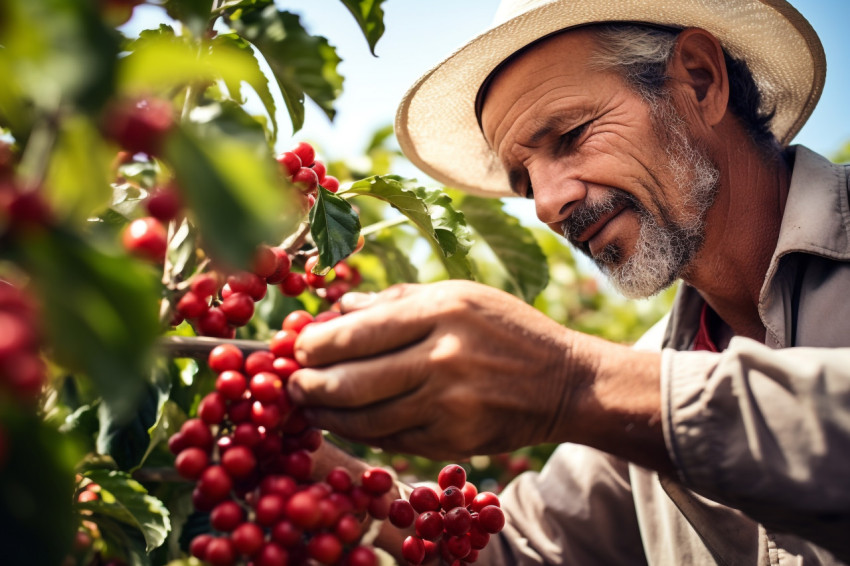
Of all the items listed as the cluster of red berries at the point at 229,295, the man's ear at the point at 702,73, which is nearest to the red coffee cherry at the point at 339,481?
the cluster of red berries at the point at 229,295

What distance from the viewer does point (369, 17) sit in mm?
1704

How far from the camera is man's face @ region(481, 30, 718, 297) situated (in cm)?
266

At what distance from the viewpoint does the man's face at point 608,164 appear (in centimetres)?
266

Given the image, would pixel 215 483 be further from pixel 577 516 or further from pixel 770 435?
pixel 577 516

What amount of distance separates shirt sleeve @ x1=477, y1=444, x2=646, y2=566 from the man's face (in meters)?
0.81

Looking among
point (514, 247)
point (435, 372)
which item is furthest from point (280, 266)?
point (514, 247)

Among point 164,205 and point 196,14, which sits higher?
point 196,14

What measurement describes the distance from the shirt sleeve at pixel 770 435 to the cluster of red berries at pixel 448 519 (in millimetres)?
455

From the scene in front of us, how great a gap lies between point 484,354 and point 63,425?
3.81 feet

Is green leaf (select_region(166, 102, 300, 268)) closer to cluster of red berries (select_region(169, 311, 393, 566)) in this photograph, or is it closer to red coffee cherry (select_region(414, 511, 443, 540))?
cluster of red berries (select_region(169, 311, 393, 566))

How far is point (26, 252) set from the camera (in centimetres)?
66

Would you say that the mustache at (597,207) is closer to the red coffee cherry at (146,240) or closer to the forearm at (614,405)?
the forearm at (614,405)

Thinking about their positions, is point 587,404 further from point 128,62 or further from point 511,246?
point 511,246

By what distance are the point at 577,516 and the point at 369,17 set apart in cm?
211
